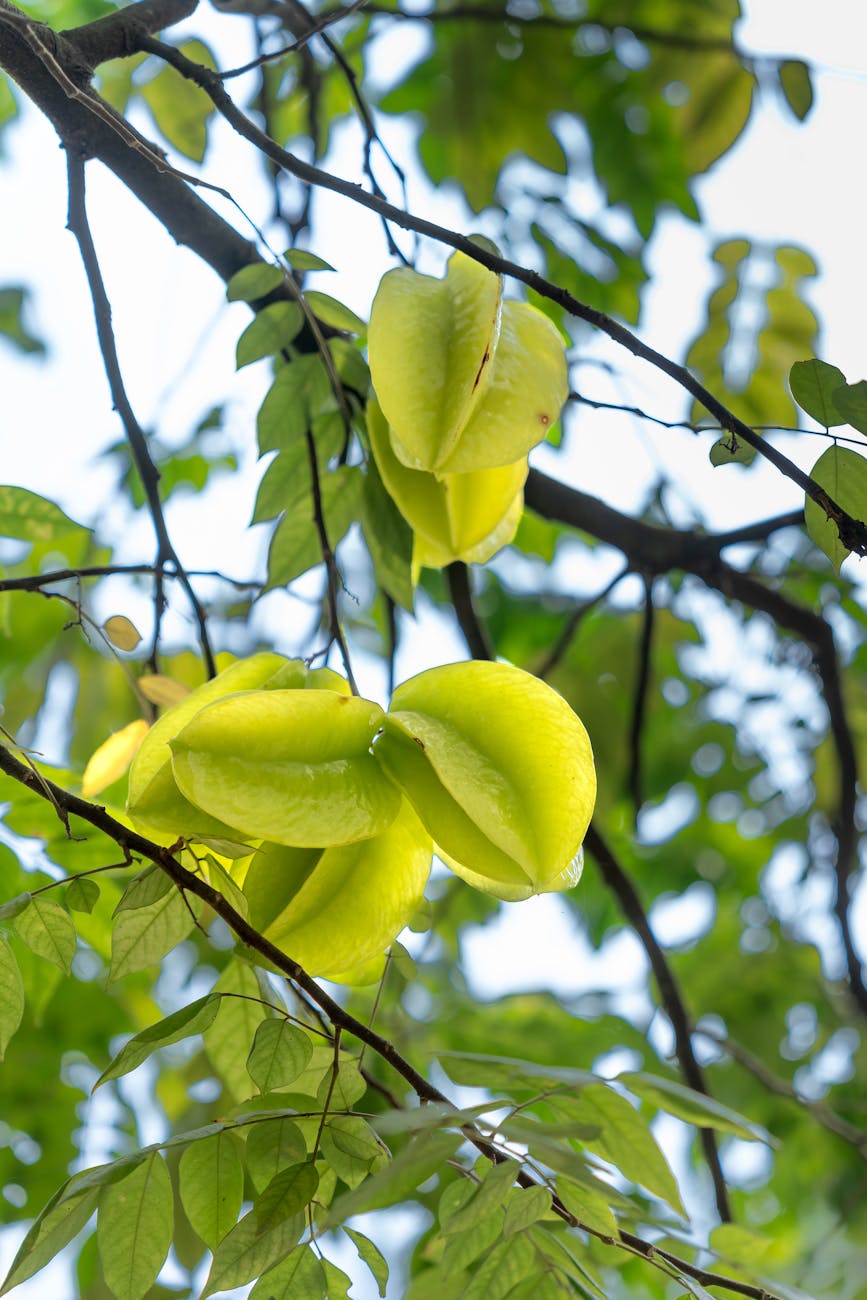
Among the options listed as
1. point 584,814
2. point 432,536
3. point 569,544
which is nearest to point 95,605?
point 569,544

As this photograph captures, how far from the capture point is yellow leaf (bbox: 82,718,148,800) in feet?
3.07

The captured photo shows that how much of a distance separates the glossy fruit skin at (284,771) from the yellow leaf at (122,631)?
0.27m

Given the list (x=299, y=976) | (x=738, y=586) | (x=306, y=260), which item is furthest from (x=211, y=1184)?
(x=738, y=586)

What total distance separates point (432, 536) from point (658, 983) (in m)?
0.60

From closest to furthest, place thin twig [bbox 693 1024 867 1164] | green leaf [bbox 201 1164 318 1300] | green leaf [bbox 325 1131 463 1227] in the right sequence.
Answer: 1. green leaf [bbox 325 1131 463 1227]
2. green leaf [bbox 201 1164 318 1300]
3. thin twig [bbox 693 1024 867 1164]

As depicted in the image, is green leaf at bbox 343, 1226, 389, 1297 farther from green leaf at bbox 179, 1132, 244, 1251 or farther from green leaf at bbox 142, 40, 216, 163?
green leaf at bbox 142, 40, 216, 163

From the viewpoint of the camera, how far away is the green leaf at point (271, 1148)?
0.61 m

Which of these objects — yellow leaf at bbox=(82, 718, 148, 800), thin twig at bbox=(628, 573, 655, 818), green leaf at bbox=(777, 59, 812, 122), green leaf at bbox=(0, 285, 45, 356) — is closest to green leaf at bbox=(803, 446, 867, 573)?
yellow leaf at bbox=(82, 718, 148, 800)

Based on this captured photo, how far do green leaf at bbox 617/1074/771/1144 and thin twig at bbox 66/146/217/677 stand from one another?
19.3 inches

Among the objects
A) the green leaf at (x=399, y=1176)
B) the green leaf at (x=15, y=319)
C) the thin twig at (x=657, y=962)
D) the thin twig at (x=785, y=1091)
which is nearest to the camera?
the green leaf at (x=399, y=1176)

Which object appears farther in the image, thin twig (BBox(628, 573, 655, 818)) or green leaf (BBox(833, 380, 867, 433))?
thin twig (BBox(628, 573, 655, 818))

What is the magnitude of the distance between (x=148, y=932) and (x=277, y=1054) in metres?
0.11

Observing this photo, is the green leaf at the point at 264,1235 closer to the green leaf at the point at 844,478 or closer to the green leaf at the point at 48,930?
the green leaf at the point at 48,930

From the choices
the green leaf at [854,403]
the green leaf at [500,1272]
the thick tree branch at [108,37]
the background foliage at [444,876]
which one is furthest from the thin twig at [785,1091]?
the thick tree branch at [108,37]
